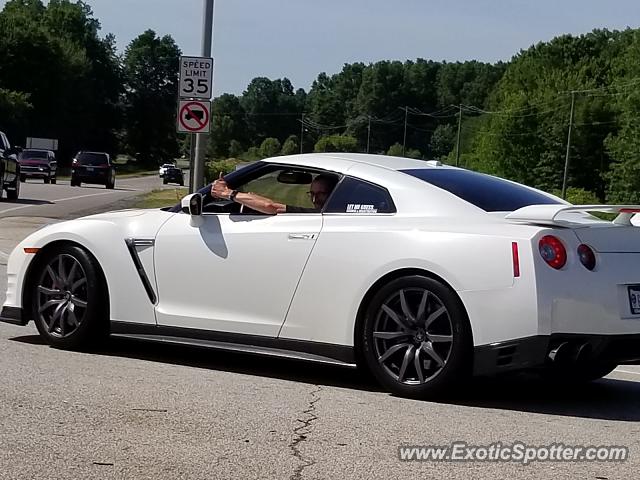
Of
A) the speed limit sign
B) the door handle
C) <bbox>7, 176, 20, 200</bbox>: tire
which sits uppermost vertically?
the speed limit sign

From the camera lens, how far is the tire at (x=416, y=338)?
21.0ft

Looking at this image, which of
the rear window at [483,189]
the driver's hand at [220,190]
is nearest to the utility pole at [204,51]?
the driver's hand at [220,190]

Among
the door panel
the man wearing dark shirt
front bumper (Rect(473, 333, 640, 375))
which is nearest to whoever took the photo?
front bumper (Rect(473, 333, 640, 375))

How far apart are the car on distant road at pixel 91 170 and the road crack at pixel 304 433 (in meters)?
45.7

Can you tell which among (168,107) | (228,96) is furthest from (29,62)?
(228,96)

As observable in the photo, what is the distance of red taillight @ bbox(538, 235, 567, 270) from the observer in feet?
20.6

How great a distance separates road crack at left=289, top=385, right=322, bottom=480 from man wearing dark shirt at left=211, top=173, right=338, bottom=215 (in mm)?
1212

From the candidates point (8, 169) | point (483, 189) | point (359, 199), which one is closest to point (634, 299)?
point (483, 189)

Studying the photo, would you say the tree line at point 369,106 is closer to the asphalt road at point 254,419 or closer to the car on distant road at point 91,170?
the car on distant road at point 91,170

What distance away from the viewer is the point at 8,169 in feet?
102

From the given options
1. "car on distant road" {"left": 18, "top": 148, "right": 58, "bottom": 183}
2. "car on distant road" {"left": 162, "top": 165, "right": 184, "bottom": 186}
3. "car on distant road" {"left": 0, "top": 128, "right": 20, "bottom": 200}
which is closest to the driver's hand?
"car on distant road" {"left": 0, "top": 128, "right": 20, "bottom": 200}

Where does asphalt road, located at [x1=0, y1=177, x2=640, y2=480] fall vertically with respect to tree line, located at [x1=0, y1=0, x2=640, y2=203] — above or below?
below

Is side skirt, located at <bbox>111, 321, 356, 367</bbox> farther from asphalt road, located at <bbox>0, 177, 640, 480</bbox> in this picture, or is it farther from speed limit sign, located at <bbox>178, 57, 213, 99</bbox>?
speed limit sign, located at <bbox>178, 57, 213, 99</bbox>

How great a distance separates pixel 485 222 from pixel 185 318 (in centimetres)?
211
